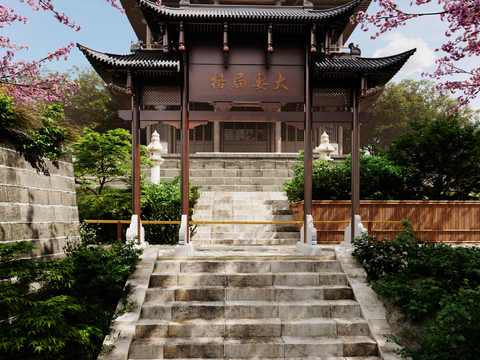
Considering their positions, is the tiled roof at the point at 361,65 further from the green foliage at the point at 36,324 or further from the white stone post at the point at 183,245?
the green foliage at the point at 36,324

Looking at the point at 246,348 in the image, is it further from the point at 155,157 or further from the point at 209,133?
the point at 209,133

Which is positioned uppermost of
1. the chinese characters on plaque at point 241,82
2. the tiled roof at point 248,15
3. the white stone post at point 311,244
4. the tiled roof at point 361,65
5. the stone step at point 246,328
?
the tiled roof at point 248,15

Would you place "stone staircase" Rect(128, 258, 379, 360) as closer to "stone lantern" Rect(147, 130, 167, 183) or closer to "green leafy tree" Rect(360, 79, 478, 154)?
"stone lantern" Rect(147, 130, 167, 183)

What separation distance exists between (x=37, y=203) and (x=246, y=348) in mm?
4639

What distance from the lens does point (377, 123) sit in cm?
3128

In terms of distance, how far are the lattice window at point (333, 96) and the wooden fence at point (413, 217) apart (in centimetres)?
325

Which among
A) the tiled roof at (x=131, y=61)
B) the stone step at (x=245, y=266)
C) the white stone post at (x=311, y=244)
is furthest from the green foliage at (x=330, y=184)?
the tiled roof at (x=131, y=61)

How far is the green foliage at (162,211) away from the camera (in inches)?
380

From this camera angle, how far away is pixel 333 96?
24.7 ft

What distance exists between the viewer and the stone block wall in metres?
5.47

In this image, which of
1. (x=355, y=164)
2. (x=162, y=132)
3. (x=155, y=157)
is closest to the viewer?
(x=355, y=164)

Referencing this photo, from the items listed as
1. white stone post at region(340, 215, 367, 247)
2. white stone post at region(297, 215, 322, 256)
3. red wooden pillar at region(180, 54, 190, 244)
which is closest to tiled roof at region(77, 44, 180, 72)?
red wooden pillar at region(180, 54, 190, 244)

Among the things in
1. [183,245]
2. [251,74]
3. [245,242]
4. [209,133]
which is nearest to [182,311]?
[183,245]

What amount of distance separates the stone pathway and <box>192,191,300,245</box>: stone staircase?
3.55m
